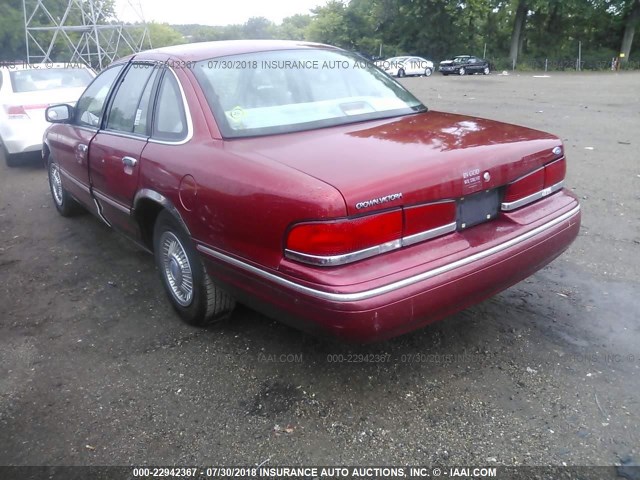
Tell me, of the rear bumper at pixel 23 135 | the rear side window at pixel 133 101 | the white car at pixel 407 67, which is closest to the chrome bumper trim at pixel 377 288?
the rear side window at pixel 133 101

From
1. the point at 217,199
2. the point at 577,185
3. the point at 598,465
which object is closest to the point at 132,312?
the point at 217,199

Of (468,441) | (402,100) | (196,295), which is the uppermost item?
(402,100)

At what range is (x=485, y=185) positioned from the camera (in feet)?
8.83

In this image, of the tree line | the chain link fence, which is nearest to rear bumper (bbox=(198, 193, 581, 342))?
the chain link fence

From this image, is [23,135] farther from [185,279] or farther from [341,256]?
[341,256]

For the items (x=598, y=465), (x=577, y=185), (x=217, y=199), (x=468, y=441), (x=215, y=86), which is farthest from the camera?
(x=577, y=185)

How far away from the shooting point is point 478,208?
275 centimetres

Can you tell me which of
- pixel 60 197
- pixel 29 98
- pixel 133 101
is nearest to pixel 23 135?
pixel 29 98

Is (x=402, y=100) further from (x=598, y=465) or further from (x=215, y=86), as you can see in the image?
(x=598, y=465)

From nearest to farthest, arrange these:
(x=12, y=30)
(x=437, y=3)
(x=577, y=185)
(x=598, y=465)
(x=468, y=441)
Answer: (x=598, y=465), (x=468, y=441), (x=577, y=185), (x=12, y=30), (x=437, y=3)

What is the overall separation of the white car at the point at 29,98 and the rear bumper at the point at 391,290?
20.6ft

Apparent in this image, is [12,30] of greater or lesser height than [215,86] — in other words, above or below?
above

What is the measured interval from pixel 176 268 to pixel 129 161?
750 mm

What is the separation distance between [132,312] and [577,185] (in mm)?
4759
